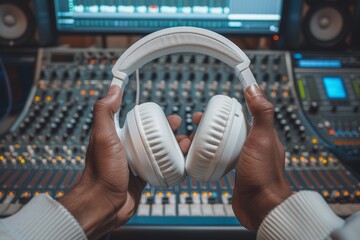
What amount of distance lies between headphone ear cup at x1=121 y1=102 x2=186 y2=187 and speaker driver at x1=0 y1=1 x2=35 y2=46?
2.48 ft

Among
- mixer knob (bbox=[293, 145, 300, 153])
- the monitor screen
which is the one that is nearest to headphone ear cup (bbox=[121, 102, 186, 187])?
mixer knob (bbox=[293, 145, 300, 153])

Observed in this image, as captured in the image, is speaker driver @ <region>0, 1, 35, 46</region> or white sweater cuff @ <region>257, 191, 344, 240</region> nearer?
white sweater cuff @ <region>257, 191, 344, 240</region>

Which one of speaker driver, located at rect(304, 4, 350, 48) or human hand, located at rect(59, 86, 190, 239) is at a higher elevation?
speaker driver, located at rect(304, 4, 350, 48)

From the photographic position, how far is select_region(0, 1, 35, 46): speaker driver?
116 centimetres

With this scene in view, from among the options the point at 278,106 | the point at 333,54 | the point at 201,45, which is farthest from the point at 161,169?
the point at 333,54

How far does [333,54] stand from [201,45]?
2.31 feet

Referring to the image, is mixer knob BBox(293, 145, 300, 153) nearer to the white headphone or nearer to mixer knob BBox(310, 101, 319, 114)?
mixer knob BBox(310, 101, 319, 114)

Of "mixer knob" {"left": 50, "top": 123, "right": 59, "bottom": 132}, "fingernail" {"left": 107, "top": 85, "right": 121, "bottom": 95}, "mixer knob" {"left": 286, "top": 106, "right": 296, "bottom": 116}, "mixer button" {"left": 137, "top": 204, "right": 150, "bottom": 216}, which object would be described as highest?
"fingernail" {"left": 107, "top": 85, "right": 121, "bottom": 95}

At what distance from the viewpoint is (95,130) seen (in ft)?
2.03

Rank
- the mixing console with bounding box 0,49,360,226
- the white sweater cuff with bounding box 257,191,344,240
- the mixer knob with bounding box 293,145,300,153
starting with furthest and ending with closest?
the mixer knob with bounding box 293,145,300,153, the mixing console with bounding box 0,49,360,226, the white sweater cuff with bounding box 257,191,344,240

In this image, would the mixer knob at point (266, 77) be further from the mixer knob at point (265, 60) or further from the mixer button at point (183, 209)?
the mixer button at point (183, 209)

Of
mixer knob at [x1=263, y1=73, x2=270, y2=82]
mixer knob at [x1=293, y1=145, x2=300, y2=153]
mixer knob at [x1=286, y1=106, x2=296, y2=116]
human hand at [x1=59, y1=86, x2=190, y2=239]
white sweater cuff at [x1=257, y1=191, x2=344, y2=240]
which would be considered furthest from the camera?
mixer knob at [x1=263, y1=73, x2=270, y2=82]

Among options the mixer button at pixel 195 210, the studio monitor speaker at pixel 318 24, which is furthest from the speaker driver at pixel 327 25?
the mixer button at pixel 195 210

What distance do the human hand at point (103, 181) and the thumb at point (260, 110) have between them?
24 centimetres
